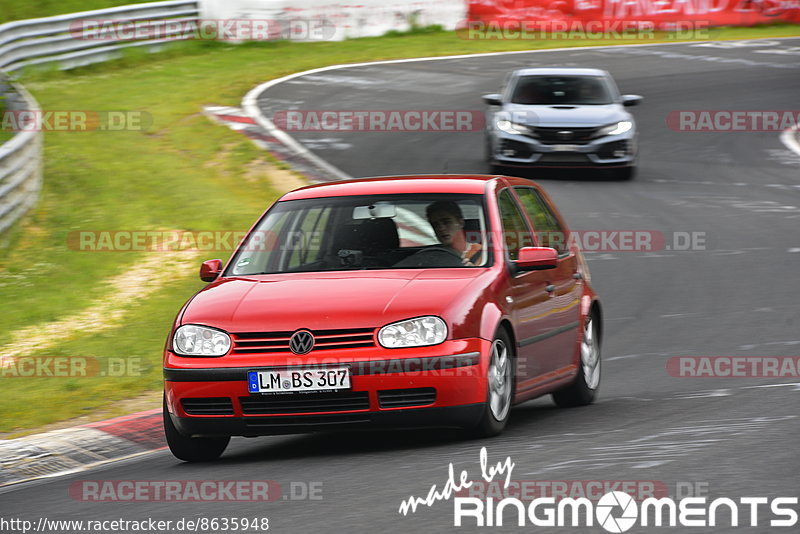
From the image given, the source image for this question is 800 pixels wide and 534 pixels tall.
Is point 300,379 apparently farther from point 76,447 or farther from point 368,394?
point 76,447

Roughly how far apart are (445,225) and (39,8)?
86.3ft

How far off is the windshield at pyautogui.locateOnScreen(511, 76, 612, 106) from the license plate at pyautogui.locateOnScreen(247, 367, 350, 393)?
1428 centimetres

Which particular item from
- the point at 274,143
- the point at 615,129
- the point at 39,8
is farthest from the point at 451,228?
the point at 39,8

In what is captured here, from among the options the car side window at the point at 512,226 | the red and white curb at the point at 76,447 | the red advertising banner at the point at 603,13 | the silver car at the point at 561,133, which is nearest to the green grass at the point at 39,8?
the red advertising banner at the point at 603,13

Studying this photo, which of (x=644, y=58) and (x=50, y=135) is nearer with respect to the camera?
(x=50, y=135)

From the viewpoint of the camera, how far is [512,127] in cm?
2033

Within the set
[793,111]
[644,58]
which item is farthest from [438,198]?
[644,58]

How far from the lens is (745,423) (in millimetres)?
7625

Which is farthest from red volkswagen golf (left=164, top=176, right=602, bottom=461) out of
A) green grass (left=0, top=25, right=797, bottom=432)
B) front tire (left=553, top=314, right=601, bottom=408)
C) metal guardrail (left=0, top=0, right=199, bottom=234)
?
metal guardrail (left=0, top=0, right=199, bottom=234)

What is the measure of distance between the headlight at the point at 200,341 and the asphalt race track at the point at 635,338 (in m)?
0.60

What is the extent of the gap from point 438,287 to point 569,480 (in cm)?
168

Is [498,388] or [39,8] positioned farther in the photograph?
[39,8]

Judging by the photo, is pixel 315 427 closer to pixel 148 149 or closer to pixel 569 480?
pixel 569 480

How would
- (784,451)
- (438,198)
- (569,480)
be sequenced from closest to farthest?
(569,480) < (784,451) < (438,198)
